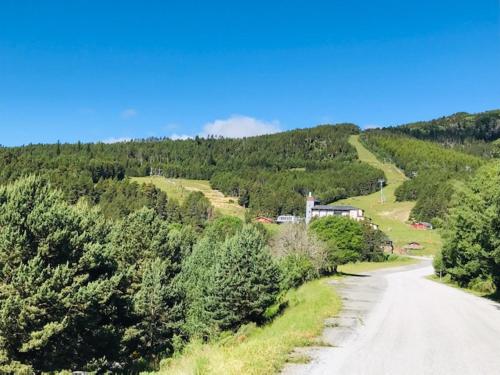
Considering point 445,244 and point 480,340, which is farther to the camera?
point 445,244

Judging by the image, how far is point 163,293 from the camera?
41.7 m

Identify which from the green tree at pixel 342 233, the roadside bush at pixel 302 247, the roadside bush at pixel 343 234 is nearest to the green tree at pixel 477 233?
the roadside bush at pixel 302 247

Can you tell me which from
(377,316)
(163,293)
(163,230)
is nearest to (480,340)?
(377,316)

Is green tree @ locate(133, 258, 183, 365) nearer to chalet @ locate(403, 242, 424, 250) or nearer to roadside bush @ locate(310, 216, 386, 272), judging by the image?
roadside bush @ locate(310, 216, 386, 272)

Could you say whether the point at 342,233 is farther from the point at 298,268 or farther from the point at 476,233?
the point at 476,233

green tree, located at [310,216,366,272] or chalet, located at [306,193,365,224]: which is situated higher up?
chalet, located at [306,193,365,224]

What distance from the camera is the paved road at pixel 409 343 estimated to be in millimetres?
12828

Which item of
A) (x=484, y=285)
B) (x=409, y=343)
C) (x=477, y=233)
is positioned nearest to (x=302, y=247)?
(x=484, y=285)

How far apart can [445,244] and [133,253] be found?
35521mm

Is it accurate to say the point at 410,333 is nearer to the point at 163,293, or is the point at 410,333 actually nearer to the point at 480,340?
the point at 480,340

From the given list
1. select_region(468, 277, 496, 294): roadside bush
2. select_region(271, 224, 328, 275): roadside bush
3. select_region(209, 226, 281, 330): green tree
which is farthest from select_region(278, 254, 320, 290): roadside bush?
select_region(468, 277, 496, 294): roadside bush

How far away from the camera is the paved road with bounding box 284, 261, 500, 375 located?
42.1 feet

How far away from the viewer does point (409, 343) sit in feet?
53.7

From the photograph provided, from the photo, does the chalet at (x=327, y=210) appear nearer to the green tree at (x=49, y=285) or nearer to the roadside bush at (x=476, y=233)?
the roadside bush at (x=476, y=233)
